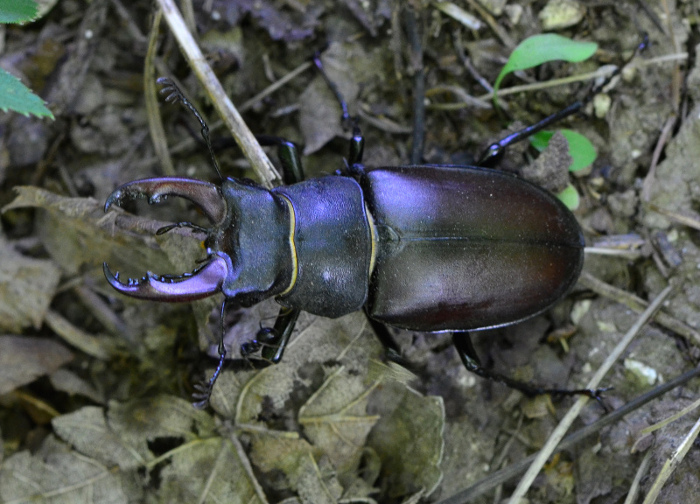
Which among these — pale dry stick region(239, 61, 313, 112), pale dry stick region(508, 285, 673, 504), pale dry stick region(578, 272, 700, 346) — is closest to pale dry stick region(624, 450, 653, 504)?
pale dry stick region(508, 285, 673, 504)

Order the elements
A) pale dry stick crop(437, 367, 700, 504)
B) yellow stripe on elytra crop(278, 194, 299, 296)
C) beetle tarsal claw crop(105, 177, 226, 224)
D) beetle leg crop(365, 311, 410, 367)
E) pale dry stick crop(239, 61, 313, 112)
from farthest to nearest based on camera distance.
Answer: pale dry stick crop(239, 61, 313, 112), beetle leg crop(365, 311, 410, 367), pale dry stick crop(437, 367, 700, 504), yellow stripe on elytra crop(278, 194, 299, 296), beetle tarsal claw crop(105, 177, 226, 224)

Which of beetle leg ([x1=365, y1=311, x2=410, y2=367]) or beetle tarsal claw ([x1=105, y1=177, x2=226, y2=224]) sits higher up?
beetle tarsal claw ([x1=105, y1=177, x2=226, y2=224])

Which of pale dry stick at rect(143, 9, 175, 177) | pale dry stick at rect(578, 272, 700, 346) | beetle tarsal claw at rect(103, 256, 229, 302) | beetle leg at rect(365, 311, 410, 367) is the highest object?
pale dry stick at rect(143, 9, 175, 177)

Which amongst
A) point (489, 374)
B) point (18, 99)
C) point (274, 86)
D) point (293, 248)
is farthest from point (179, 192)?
point (489, 374)

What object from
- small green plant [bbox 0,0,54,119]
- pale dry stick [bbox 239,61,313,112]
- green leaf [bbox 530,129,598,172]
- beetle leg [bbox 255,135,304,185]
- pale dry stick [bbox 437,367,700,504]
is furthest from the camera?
pale dry stick [bbox 239,61,313,112]

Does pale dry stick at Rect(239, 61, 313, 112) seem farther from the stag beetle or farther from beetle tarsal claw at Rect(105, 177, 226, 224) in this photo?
beetle tarsal claw at Rect(105, 177, 226, 224)

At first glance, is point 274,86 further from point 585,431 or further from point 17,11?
point 585,431

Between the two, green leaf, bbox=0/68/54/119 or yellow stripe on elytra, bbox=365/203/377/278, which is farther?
yellow stripe on elytra, bbox=365/203/377/278

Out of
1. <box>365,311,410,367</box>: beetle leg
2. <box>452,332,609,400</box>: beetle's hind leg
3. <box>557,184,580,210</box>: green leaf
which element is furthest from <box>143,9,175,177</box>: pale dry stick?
<box>557,184,580,210</box>: green leaf
